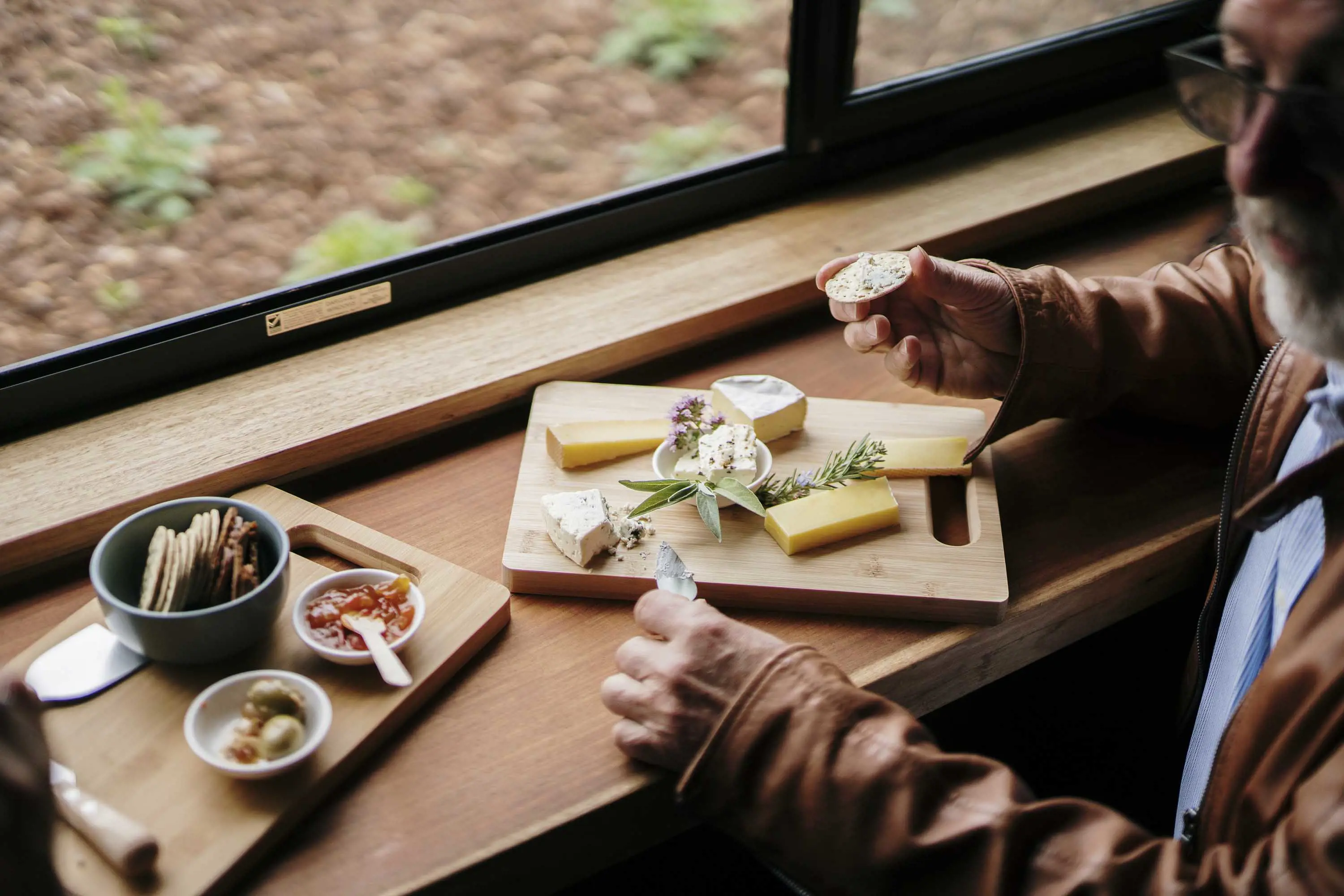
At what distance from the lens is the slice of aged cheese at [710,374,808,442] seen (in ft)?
4.25

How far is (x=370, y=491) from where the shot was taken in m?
1.29

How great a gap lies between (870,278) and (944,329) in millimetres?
121

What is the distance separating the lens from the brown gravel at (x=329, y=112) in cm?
178

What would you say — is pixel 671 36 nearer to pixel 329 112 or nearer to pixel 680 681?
pixel 329 112

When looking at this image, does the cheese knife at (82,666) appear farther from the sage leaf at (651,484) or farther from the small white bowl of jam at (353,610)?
the sage leaf at (651,484)

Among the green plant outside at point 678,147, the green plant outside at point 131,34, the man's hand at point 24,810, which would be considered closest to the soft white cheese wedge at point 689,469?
the man's hand at point 24,810

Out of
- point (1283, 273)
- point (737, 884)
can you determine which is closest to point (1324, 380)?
point (1283, 273)

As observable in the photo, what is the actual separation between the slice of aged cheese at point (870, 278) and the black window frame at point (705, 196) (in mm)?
394

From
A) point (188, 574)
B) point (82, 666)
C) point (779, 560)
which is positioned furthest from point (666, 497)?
point (82, 666)

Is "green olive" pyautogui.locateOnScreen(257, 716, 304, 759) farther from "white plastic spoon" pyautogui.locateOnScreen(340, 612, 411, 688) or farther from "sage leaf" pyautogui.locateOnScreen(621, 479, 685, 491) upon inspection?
"sage leaf" pyautogui.locateOnScreen(621, 479, 685, 491)

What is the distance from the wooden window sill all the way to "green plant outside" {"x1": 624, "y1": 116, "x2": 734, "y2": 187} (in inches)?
24.6

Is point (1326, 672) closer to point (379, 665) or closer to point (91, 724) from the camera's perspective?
point (379, 665)

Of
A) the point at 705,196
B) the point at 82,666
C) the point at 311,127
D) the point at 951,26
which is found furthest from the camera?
the point at 311,127

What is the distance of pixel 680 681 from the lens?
0.97 meters
